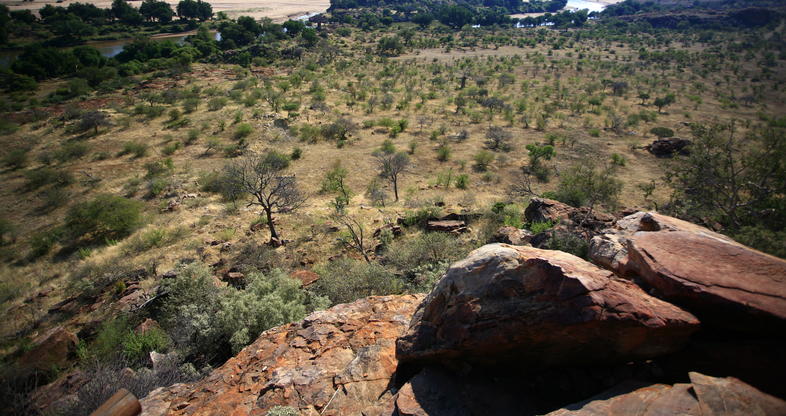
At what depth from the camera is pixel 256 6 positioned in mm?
117062

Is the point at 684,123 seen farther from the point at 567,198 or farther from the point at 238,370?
the point at 238,370

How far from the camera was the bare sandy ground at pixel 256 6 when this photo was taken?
291ft

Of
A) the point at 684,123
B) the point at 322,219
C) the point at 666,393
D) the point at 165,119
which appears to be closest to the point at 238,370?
the point at 666,393

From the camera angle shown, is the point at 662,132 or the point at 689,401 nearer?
the point at 689,401

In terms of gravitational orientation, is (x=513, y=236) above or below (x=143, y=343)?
above

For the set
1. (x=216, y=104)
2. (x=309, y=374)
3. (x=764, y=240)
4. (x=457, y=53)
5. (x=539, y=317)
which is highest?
(x=457, y=53)

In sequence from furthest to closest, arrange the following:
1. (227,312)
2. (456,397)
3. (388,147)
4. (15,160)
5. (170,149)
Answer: (388,147), (170,149), (15,160), (227,312), (456,397)

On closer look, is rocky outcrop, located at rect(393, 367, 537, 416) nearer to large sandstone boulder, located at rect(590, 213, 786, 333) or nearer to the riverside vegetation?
large sandstone boulder, located at rect(590, 213, 786, 333)

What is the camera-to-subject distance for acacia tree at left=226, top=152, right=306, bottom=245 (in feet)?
53.3

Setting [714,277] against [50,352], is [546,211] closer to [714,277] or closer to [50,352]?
[714,277]

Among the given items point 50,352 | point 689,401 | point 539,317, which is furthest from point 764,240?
point 50,352

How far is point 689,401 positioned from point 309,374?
224 inches

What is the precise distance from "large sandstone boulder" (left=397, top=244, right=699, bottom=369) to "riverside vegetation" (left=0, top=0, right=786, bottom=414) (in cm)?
532

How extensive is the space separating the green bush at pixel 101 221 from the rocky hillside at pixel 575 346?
45.7 feet
